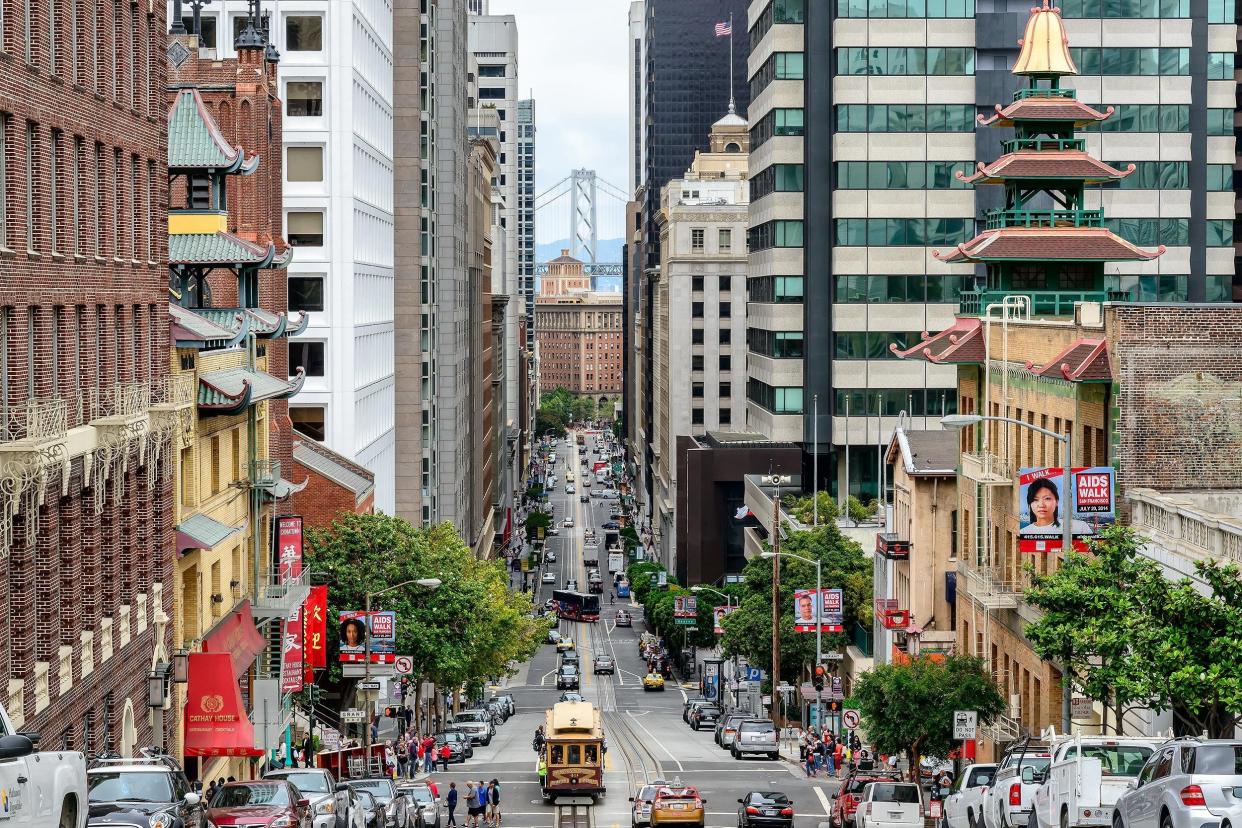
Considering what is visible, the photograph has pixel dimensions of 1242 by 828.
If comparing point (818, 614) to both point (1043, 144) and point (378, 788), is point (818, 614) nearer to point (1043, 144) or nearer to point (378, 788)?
point (1043, 144)

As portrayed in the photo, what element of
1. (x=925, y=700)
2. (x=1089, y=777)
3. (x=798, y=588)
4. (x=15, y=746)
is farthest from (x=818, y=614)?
(x=15, y=746)

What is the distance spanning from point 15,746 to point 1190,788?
1306cm

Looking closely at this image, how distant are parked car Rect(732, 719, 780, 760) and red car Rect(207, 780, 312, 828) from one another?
45306mm

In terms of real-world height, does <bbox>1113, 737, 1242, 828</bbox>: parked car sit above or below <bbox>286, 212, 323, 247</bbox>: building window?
below

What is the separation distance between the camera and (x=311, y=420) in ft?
309

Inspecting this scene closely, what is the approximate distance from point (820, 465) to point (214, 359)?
65.6 m

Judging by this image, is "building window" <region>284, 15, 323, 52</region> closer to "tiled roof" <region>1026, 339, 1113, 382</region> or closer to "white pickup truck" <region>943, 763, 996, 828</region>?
"tiled roof" <region>1026, 339, 1113, 382</region>

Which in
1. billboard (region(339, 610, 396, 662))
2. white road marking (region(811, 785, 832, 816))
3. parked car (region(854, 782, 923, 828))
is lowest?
white road marking (region(811, 785, 832, 816))

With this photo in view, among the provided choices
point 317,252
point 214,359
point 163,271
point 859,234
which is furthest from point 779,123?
point 163,271

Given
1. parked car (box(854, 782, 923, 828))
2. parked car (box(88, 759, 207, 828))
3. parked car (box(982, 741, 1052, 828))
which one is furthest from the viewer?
parked car (box(854, 782, 923, 828))

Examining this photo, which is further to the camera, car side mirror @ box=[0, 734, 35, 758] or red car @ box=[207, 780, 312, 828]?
red car @ box=[207, 780, 312, 828]

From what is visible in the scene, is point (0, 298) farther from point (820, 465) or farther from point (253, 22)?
point (820, 465)

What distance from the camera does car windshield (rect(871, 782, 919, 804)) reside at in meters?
46.6

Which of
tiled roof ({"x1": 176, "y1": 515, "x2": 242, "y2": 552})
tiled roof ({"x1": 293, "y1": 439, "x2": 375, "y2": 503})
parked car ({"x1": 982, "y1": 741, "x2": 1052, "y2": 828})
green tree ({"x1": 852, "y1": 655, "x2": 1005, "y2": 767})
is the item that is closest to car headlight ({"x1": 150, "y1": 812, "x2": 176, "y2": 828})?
parked car ({"x1": 982, "y1": 741, "x2": 1052, "y2": 828})
